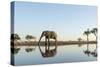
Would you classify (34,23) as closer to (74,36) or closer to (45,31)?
(45,31)

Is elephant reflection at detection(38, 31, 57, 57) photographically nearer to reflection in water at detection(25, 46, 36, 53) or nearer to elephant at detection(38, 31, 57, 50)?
elephant at detection(38, 31, 57, 50)

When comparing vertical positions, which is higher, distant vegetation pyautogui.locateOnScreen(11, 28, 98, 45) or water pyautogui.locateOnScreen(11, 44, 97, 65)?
distant vegetation pyautogui.locateOnScreen(11, 28, 98, 45)

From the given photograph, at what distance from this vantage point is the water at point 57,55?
2.41 metres

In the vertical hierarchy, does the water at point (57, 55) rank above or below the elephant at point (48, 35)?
below

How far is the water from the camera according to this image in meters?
2.41

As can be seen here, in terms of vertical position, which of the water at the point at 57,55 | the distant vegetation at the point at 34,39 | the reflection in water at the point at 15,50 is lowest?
the water at the point at 57,55

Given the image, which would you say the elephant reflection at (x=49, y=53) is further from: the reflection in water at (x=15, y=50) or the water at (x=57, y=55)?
the reflection in water at (x=15, y=50)

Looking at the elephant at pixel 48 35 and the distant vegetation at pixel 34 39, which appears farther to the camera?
the elephant at pixel 48 35

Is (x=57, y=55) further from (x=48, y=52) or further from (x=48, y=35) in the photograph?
(x=48, y=35)

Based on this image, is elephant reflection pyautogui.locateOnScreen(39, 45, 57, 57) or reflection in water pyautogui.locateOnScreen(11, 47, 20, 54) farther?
elephant reflection pyautogui.locateOnScreen(39, 45, 57, 57)

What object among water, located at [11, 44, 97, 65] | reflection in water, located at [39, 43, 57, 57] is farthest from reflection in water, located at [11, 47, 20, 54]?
reflection in water, located at [39, 43, 57, 57]

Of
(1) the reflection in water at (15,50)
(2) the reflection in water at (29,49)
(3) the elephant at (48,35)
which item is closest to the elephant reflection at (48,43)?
(3) the elephant at (48,35)

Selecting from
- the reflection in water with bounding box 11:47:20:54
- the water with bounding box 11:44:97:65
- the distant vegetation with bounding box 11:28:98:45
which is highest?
the distant vegetation with bounding box 11:28:98:45
